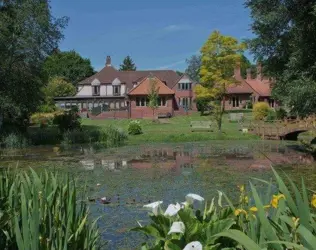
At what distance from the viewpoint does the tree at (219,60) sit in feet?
164

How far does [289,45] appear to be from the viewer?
930 inches

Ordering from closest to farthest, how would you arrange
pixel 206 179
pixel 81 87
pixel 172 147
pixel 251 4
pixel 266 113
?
pixel 206 179 < pixel 251 4 < pixel 172 147 < pixel 266 113 < pixel 81 87

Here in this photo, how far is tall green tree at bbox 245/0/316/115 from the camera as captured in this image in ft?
65.0

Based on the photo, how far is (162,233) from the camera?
295cm

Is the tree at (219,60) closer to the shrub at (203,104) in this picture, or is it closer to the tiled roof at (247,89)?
the shrub at (203,104)

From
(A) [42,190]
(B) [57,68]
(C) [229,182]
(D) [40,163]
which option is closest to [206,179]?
(C) [229,182]

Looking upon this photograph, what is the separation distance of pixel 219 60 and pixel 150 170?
33951 millimetres

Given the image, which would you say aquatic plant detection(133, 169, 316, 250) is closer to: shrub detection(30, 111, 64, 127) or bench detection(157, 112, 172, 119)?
shrub detection(30, 111, 64, 127)

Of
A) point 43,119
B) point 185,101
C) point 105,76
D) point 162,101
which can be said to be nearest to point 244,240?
point 43,119

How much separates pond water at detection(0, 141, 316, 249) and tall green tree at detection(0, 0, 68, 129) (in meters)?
3.90

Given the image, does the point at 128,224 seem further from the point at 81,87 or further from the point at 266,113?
the point at 81,87

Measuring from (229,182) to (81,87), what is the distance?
2271 inches

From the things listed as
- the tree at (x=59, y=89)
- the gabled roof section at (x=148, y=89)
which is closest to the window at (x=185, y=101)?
the gabled roof section at (x=148, y=89)

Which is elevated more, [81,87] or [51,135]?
[81,87]
